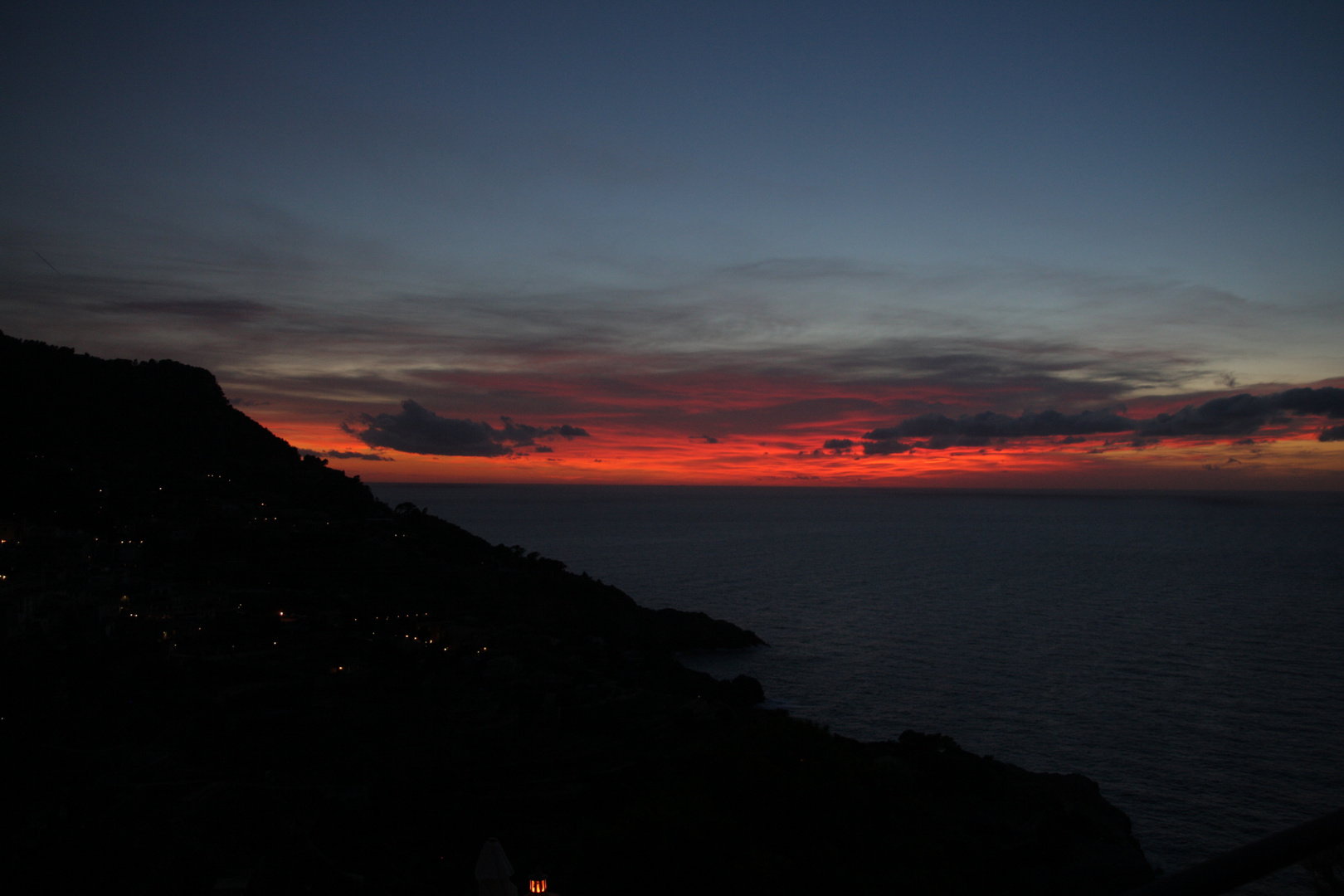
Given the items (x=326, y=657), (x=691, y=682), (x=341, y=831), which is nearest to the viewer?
(x=341, y=831)

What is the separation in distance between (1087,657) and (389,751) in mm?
43223

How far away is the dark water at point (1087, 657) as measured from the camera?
29.4m

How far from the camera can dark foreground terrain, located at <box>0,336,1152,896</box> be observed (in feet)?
48.6

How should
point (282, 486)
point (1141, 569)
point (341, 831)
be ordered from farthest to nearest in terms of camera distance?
point (1141, 569), point (282, 486), point (341, 831)

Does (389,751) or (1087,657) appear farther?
(1087,657)

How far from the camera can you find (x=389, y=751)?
993 inches

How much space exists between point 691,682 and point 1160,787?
20.3 metres

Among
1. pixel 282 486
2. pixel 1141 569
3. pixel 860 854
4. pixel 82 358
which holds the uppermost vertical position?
pixel 82 358

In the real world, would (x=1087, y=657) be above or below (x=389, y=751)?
below

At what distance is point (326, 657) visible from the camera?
3147cm

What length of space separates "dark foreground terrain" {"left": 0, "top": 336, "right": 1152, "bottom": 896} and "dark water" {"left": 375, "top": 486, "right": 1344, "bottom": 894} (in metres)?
5.49

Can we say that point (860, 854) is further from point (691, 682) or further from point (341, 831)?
point (691, 682)

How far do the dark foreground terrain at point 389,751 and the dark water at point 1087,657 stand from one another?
5.49 meters

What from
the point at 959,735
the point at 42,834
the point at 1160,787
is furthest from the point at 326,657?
the point at 1160,787
